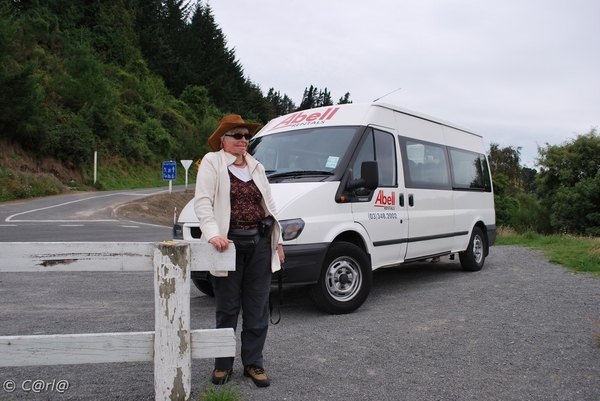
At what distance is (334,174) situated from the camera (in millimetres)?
5949

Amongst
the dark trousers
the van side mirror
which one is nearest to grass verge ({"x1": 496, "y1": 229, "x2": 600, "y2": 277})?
the van side mirror

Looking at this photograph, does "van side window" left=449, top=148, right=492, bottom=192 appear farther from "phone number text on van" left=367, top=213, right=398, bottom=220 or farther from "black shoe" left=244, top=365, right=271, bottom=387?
"black shoe" left=244, top=365, right=271, bottom=387

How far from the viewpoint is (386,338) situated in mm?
4914

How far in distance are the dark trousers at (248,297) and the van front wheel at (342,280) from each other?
1.80 meters

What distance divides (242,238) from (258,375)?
0.98 metres

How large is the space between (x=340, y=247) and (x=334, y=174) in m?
0.82

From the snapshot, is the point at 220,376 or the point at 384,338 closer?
the point at 220,376

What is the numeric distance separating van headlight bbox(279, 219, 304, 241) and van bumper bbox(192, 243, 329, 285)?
0.10 m

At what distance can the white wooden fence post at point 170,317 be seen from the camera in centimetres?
318

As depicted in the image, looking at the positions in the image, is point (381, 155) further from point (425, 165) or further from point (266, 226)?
point (266, 226)

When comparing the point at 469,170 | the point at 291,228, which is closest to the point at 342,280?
the point at 291,228

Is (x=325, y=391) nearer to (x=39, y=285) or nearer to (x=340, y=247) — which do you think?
(x=340, y=247)

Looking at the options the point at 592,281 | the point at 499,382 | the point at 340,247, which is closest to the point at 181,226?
the point at 340,247

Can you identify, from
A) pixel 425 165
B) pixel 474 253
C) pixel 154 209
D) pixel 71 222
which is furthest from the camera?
pixel 154 209
